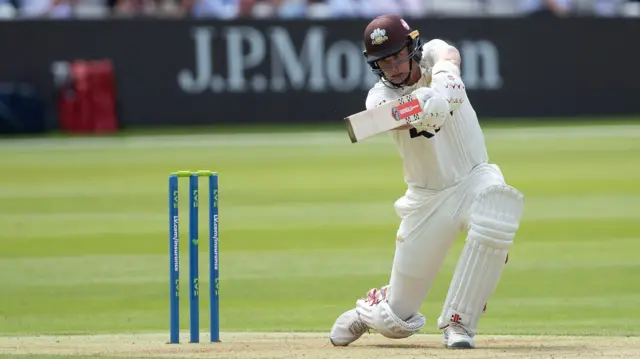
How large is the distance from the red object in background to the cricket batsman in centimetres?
1485

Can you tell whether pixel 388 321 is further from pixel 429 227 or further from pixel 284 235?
pixel 284 235

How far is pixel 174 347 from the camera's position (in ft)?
22.2

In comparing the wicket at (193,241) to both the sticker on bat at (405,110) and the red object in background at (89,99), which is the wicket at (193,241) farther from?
the red object in background at (89,99)

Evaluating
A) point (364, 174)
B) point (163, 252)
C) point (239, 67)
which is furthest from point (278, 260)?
point (239, 67)

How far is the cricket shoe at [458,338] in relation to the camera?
6617 millimetres

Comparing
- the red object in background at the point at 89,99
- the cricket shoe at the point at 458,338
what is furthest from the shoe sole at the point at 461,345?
the red object in background at the point at 89,99

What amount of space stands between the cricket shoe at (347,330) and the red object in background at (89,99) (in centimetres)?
1470

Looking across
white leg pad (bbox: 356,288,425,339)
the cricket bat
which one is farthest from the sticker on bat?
white leg pad (bbox: 356,288,425,339)

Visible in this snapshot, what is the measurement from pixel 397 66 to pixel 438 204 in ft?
2.23

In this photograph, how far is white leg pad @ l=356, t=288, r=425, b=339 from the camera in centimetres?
686

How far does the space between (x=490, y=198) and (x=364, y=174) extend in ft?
30.9

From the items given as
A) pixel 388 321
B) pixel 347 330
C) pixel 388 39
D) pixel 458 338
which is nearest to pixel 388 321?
pixel 388 321

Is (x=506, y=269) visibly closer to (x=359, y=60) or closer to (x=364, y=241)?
(x=364, y=241)

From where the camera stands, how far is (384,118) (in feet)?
20.4
